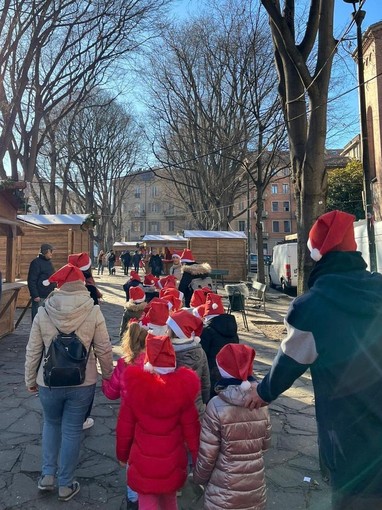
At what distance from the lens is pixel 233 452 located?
2307mm

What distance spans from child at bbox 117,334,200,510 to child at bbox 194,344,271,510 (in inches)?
6.6

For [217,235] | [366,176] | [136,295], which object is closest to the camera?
[136,295]

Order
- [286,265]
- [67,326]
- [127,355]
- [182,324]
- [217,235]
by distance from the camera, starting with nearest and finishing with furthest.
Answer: [67,326], [182,324], [127,355], [286,265], [217,235]

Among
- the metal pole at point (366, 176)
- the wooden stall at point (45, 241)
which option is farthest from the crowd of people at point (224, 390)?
the wooden stall at point (45, 241)

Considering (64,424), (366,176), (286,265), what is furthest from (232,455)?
(286,265)

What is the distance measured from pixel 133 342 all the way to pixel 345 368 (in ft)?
6.62

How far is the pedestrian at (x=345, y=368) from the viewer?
5.91 feet

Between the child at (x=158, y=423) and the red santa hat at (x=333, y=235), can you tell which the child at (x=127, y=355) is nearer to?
the child at (x=158, y=423)

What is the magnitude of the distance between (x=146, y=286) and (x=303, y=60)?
17.7 feet

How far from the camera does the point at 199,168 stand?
78.1 feet

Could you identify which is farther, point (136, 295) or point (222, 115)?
point (222, 115)

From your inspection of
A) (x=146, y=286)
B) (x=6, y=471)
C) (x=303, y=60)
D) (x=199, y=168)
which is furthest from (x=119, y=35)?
(x=6, y=471)

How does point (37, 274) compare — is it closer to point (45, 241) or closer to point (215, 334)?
point (215, 334)

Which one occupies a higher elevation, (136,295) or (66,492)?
(136,295)
